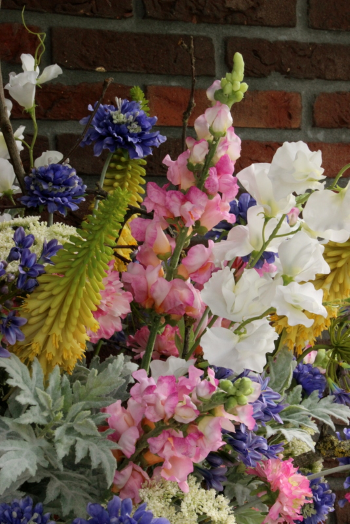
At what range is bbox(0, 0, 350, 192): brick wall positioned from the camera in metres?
0.81

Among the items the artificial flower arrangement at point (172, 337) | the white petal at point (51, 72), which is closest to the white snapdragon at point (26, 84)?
the white petal at point (51, 72)

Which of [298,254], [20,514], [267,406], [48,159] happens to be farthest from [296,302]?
[48,159]

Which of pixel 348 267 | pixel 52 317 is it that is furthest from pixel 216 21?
pixel 52 317

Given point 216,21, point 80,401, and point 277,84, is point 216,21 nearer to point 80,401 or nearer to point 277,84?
point 277,84

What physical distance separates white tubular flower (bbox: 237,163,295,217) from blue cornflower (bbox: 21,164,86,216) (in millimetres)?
193

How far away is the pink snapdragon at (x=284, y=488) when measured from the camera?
0.53 metres

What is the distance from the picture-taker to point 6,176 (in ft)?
2.01

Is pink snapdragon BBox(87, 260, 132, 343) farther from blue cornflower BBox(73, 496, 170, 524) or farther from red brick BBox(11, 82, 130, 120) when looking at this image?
red brick BBox(11, 82, 130, 120)

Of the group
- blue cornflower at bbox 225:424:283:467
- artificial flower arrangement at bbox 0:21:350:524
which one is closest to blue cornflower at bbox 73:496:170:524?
artificial flower arrangement at bbox 0:21:350:524

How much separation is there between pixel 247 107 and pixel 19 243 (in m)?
0.51

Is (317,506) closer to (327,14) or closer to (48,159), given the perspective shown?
(48,159)

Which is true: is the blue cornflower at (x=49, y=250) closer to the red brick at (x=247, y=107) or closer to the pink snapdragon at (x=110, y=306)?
the pink snapdragon at (x=110, y=306)

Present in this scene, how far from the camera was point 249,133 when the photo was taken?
2.94 ft

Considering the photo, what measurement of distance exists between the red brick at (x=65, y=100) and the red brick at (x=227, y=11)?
0.12m
